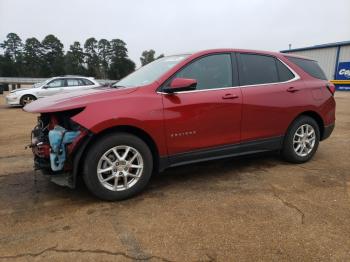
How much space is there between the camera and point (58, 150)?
3.11 metres

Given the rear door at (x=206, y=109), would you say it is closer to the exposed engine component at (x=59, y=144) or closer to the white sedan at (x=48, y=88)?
the exposed engine component at (x=59, y=144)

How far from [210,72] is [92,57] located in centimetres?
7871

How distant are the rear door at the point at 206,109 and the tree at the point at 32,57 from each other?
2894 inches

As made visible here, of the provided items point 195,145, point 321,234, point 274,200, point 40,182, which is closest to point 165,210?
point 195,145

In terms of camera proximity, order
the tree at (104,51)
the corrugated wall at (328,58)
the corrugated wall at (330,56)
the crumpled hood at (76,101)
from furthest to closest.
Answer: the tree at (104,51), the corrugated wall at (328,58), the corrugated wall at (330,56), the crumpled hood at (76,101)

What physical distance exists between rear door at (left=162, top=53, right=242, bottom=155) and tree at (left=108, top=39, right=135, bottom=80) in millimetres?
57986

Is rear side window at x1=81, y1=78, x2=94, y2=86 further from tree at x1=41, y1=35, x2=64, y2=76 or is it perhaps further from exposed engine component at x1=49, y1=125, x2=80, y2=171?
Answer: tree at x1=41, y1=35, x2=64, y2=76

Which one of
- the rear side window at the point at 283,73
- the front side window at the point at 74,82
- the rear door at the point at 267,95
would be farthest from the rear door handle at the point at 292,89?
the front side window at the point at 74,82

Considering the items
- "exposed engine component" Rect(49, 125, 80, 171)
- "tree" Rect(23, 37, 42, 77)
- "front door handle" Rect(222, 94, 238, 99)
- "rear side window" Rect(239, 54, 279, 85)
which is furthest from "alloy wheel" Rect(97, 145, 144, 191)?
"tree" Rect(23, 37, 42, 77)

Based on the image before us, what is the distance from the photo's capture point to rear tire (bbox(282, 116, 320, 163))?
4508 millimetres

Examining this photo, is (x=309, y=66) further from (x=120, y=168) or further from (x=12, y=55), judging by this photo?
(x=12, y=55)

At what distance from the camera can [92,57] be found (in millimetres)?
77188

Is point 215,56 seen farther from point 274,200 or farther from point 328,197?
point 328,197

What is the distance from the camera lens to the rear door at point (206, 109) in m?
3.48
